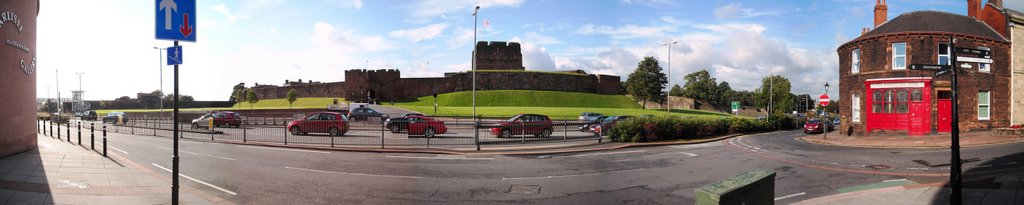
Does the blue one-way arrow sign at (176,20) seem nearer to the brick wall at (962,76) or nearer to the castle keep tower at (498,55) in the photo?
the brick wall at (962,76)

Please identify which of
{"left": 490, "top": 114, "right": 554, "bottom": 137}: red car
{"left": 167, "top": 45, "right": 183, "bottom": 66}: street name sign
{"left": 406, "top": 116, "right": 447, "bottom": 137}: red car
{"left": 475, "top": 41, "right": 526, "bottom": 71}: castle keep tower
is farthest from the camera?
{"left": 475, "top": 41, "right": 526, "bottom": 71}: castle keep tower

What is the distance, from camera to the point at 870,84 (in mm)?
24031

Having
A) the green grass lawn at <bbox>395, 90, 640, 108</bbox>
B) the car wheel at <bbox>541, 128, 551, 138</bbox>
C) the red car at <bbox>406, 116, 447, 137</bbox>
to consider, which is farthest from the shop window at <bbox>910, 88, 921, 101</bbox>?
the green grass lawn at <bbox>395, 90, 640, 108</bbox>

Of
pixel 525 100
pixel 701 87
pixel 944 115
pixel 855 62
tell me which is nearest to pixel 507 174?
Result: pixel 944 115

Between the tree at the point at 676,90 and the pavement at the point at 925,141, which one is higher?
the tree at the point at 676,90

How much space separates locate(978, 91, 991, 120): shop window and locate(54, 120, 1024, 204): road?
7804 millimetres

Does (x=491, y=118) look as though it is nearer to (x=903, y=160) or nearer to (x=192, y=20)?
(x=903, y=160)

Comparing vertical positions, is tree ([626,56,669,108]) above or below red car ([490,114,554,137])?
above

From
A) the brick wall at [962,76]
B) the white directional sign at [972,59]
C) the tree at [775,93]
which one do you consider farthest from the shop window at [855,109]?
the tree at [775,93]

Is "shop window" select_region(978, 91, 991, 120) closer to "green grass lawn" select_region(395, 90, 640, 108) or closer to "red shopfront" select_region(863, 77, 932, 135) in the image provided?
"red shopfront" select_region(863, 77, 932, 135)

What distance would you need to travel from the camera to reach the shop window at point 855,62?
2522cm

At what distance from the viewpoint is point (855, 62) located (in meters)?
25.5

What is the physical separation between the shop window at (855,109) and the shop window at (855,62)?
49.7 inches

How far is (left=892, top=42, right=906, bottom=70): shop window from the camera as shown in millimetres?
22984
